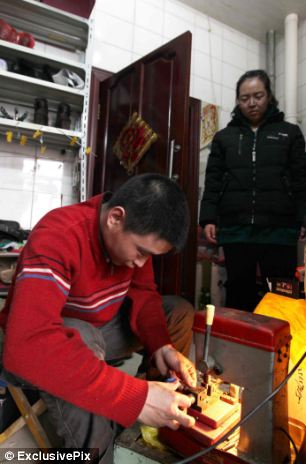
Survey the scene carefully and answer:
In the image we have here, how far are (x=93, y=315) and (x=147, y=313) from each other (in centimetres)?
20

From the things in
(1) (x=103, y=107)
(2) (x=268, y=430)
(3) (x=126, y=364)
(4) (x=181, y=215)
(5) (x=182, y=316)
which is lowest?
(3) (x=126, y=364)

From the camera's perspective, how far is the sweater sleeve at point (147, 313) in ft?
3.54

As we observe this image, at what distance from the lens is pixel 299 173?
1702 mm

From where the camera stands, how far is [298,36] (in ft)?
9.28

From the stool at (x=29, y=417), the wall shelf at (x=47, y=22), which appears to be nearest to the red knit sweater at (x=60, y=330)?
the stool at (x=29, y=417)

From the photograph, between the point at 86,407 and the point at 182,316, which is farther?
the point at 182,316

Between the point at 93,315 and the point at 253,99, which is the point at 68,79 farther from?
the point at 93,315

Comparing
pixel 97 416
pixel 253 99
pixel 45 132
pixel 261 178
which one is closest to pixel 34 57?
pixel 45 132

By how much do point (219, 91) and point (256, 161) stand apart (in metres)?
1.50

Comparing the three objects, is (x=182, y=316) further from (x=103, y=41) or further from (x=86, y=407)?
(x=103, y=41)

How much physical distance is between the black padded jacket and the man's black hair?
0.95m

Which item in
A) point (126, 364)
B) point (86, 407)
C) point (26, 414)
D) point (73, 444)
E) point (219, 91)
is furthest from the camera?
point (219, 91)

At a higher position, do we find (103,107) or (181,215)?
(103,107)

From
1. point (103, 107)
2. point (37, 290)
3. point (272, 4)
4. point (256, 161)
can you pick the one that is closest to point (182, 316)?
point (37, 290)
